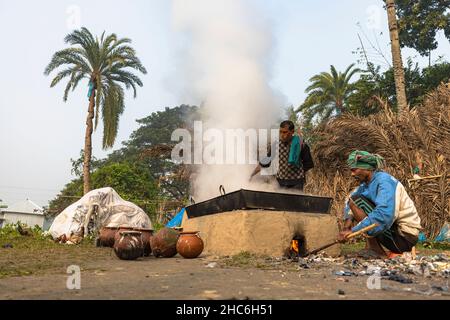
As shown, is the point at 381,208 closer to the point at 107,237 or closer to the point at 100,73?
the point at 107,237

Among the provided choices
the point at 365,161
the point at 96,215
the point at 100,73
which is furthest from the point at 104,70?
the point at 365,161

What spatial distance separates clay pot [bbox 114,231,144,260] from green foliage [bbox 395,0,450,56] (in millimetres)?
20632

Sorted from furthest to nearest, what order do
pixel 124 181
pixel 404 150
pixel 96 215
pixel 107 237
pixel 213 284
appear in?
1. pixel 124 181
2. pixel 96 215
3. pixel 404 150
4. pixel 107 237
5. pixel 213 284

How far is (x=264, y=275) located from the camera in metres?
4.28

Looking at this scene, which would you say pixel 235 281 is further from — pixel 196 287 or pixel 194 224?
pixel 194 224

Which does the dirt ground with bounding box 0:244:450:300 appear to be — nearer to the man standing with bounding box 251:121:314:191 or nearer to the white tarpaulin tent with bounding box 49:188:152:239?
the man standing with bounding box 251:121:314:191

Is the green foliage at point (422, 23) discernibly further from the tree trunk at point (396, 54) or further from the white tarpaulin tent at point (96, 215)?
the white tarpaulin tent at point (96, 215)

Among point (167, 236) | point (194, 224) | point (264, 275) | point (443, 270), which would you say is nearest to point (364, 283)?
point (264, 275)

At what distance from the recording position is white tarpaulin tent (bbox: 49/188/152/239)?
510 inches

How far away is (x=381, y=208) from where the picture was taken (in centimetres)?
465

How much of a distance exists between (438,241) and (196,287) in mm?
8214

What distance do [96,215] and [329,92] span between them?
2075 centimetres

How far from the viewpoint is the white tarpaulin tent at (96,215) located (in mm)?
12961
